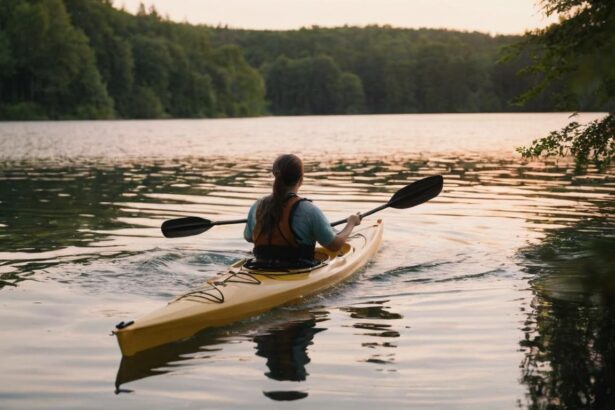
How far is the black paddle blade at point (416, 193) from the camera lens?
955cm

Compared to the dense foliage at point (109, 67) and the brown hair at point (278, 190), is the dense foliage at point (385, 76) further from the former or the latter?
the brown hair at point (278, 190)

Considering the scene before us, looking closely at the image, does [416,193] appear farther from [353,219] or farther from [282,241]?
[282,241]

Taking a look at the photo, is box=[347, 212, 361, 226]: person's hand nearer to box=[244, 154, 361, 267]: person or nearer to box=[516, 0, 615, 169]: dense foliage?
box=[244, 154, 361, 267]: person

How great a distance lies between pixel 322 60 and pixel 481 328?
5588 inches

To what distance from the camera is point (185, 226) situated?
935 centimetres

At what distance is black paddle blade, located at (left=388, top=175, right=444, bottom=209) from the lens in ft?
31.3

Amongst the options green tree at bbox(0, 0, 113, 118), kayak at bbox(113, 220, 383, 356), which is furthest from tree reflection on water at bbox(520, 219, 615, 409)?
green tree at bbox(0, 0, 113, 118)

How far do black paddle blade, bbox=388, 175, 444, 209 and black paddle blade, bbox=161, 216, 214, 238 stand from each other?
218 centimetres

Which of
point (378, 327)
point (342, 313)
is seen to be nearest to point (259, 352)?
point (378, 327)

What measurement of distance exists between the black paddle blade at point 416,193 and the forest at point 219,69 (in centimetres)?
3822

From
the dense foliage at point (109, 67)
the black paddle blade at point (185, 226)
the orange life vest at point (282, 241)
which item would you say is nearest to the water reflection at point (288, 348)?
the orange life vest at point (282, 241)

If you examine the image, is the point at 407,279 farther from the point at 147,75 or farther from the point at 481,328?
the point at 147,75

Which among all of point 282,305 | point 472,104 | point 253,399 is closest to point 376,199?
point 282,305

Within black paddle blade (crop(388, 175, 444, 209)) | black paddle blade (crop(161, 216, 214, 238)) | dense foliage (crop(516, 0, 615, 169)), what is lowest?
black paddle blade (crop(161, 216, 214, 238))
